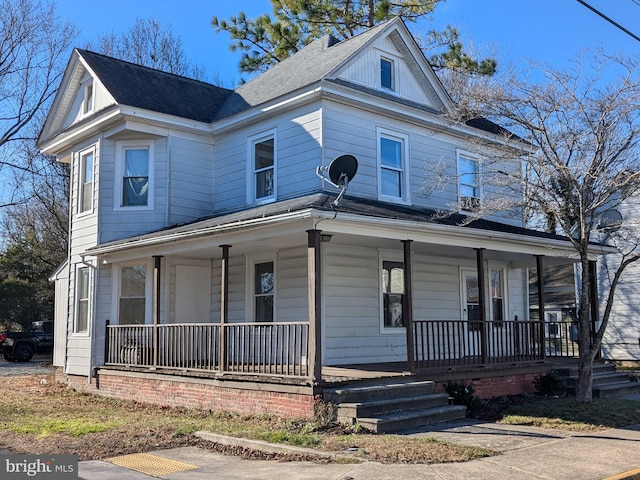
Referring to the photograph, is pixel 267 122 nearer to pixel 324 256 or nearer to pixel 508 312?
pixel 324 256

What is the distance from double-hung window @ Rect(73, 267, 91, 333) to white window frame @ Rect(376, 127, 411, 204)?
732 cm

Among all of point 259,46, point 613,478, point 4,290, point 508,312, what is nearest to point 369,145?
point 508,312

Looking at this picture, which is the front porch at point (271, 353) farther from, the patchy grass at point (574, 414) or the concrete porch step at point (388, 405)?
the patchy grass at point (574, 414)

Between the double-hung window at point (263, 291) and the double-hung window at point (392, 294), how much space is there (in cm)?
243

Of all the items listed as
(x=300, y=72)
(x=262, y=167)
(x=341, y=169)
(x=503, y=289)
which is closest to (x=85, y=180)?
(x=262, y=167)

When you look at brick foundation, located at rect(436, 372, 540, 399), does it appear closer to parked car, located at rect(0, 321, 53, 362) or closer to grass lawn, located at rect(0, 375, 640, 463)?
grass lawn, located at rect(0, 375, 640, 463)

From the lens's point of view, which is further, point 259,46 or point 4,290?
point 4,290

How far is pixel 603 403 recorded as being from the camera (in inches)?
474

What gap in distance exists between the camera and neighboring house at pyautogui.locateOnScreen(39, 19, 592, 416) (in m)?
13.0

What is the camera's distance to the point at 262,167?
50.1 feet

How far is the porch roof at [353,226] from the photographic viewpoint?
1045 cm

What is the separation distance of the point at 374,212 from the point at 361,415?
3562 mm

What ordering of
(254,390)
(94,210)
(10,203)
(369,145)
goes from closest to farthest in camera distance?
(254,390)
(369,145)
(94,210)
(10,203)

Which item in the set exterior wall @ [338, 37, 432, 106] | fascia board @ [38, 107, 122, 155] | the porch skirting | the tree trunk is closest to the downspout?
fascia board @ [38, 107, 122, 155]
